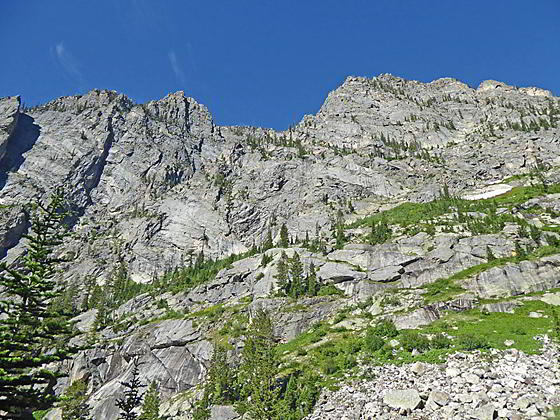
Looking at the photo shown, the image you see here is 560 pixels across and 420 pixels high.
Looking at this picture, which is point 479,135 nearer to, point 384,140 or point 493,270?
point 384,140

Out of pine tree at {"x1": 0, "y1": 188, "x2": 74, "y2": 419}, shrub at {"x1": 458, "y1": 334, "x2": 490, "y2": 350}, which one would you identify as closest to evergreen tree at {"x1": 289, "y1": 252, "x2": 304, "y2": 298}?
shrub at {"x1": 458, "y1": 334, "x2": 490, "y2": 350}

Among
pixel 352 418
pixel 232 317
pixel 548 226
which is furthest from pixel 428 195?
pixel 352 418

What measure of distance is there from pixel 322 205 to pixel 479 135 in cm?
9545

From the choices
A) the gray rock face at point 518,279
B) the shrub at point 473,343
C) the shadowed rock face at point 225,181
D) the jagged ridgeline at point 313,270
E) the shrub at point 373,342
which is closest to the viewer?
the jagged ridgeline at point 313,270

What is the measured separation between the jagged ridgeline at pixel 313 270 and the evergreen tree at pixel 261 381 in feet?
0.72

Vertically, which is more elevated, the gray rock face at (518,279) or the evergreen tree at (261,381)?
the gray rock face at (518,279)

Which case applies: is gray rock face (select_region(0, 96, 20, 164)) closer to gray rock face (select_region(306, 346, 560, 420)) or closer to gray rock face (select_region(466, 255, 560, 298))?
gray rock face (select_region(306, 346, 560, 420))

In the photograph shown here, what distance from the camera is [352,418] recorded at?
27.2 metres

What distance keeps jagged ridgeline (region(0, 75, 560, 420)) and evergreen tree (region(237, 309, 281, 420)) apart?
8.7 inches

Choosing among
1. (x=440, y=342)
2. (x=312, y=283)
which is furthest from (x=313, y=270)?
(x=440, y=342)

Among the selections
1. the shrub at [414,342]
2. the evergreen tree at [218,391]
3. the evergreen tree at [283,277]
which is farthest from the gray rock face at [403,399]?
the evergreen tree at [283,277]

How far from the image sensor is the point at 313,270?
7844 centimetres

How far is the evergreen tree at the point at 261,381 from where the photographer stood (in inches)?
1231

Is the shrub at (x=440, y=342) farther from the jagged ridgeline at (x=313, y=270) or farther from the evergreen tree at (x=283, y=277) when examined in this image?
the evergreen tree at (x=283, y=277)
